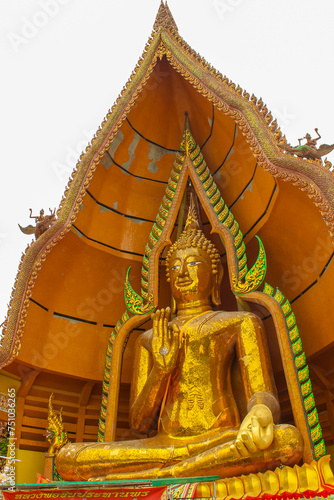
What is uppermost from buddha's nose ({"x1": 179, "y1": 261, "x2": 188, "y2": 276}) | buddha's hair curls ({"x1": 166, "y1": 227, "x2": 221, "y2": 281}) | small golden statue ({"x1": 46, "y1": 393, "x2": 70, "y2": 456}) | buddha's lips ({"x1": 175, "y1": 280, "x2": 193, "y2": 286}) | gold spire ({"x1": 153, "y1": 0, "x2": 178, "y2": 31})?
gold spire ({"x1": 153, "y1": 0, "x2": 178, "y2": 31})

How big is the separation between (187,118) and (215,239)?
131 cm

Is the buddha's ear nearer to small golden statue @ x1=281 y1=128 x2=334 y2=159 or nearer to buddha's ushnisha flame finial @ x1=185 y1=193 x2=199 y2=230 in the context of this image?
buddha's ushnisha flame finial @ x1=185 y1=193 x2=199 y2=230

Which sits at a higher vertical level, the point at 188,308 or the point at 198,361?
the point at 188,308

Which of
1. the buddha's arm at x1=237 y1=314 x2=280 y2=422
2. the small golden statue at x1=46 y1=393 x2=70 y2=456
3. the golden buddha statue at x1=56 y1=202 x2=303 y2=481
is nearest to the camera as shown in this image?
the golden buddha statue at x1=56 y1=202 x2=303 y2=481

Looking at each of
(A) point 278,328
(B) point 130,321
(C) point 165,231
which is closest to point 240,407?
(A) point 278,328

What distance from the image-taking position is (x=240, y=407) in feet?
12.5

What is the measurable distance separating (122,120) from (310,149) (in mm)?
1804

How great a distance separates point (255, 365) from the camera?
3.67m

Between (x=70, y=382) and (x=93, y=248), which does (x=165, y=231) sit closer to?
(x=93, y=248)

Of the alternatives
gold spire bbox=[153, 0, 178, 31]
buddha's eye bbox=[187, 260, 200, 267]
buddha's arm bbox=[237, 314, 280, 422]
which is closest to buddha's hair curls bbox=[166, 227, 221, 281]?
buddha's eye bbox=[187, 260, 200, 267]

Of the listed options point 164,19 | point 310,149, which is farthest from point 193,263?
point 164,19

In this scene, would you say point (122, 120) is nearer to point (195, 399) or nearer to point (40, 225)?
point (40, 225)

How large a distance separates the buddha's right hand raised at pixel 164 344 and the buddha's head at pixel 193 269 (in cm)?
A: 54

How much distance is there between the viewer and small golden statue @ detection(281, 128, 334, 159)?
12.0ft
